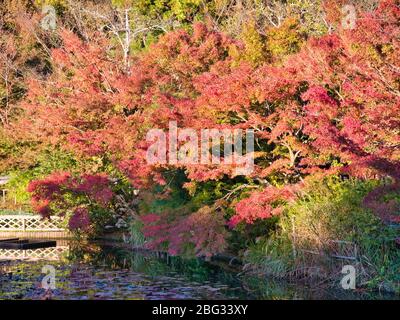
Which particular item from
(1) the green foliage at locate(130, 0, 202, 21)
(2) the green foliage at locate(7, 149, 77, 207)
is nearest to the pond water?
(2) the green foliage at locate(7, 149, 77, 207)

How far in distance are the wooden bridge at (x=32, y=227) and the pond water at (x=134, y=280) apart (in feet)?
16.4

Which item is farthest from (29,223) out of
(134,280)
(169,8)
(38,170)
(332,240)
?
(332,240)

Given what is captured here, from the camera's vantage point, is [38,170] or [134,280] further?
[38,170]

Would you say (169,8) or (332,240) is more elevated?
(169,8)

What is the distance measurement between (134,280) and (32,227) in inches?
478

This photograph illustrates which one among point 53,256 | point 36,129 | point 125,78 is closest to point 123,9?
point 36,129

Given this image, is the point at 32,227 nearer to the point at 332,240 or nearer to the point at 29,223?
the point at 29,223

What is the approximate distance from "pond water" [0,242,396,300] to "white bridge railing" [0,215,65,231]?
5.56m

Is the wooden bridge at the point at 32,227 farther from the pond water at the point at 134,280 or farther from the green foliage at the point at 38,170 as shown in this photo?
the pond water at the point at 134,280

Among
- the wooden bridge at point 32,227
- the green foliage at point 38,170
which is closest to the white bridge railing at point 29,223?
the wooden bridge at point 32,227

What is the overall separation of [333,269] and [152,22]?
21584 mm

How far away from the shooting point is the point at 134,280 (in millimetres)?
17000

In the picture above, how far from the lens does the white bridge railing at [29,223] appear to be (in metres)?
27.7
